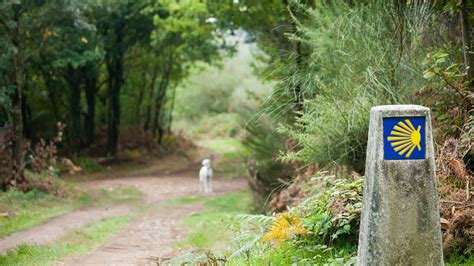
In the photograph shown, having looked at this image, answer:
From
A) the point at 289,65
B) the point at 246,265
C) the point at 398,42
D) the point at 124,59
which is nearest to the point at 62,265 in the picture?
the point at 246,265

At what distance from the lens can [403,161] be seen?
196 inches

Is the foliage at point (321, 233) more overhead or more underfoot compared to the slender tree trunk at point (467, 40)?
more underfoot

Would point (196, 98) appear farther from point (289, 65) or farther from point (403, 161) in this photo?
point (403, 161)

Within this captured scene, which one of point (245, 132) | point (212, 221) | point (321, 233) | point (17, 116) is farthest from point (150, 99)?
point (321, 233)

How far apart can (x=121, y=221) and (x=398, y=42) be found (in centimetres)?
957

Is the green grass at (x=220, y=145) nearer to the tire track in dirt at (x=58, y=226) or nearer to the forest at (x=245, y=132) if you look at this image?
the forest at (x=245, y=132)

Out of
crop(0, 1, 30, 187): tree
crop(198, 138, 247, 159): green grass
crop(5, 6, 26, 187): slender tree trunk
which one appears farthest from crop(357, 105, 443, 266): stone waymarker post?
crop(198, 138, 247, 159): green grass

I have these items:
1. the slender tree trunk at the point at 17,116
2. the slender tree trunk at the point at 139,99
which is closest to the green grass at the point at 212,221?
the slender tree trunk at the point at 17,116

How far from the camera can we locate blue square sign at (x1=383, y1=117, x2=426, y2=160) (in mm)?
4938

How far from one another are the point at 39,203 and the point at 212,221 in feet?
20.4

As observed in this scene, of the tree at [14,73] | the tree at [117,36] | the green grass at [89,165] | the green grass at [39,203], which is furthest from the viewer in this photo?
the green grass at [89,165]

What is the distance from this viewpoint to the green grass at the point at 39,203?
46.3 feet

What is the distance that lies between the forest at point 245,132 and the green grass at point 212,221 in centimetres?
7

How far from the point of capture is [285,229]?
6.56m
